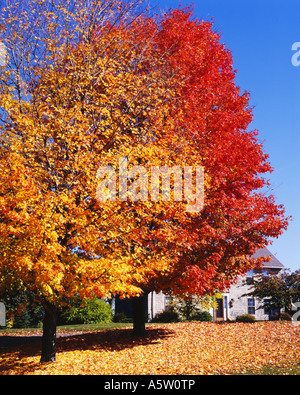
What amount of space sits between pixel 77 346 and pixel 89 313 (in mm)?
13310

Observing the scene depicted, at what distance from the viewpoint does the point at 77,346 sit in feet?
53.2

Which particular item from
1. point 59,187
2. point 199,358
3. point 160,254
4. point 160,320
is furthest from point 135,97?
point 160,320

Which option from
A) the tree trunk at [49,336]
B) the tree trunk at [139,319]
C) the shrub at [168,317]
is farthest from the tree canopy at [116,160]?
the shrub at [168,317]

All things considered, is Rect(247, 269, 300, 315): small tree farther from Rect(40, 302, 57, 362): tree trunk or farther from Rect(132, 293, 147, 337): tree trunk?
Rect(40, 302, 57, 362): tree trunk

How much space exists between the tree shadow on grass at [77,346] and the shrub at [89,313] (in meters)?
9.97

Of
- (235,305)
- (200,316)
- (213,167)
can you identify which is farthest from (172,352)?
(235,305)

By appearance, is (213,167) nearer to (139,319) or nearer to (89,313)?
(139,319)

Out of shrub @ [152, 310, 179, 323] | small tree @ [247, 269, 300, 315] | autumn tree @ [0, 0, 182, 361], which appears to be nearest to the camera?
autumn tree @ [0, 0, 182, 361]

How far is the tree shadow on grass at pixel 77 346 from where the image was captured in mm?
12852

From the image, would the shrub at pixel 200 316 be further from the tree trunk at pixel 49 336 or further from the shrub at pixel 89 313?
the tree trunk at pixel 49 336

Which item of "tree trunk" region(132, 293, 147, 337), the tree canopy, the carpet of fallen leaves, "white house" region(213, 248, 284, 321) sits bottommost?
"white house" region(213, 248, 284, 321)

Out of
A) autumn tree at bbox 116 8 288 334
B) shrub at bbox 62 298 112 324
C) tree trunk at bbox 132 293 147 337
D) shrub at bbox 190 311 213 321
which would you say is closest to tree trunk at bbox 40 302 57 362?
autumn tree at bbox 116 8 288 334

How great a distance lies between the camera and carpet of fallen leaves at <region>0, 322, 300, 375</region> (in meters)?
12.2

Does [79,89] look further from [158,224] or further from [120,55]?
[158,224]
